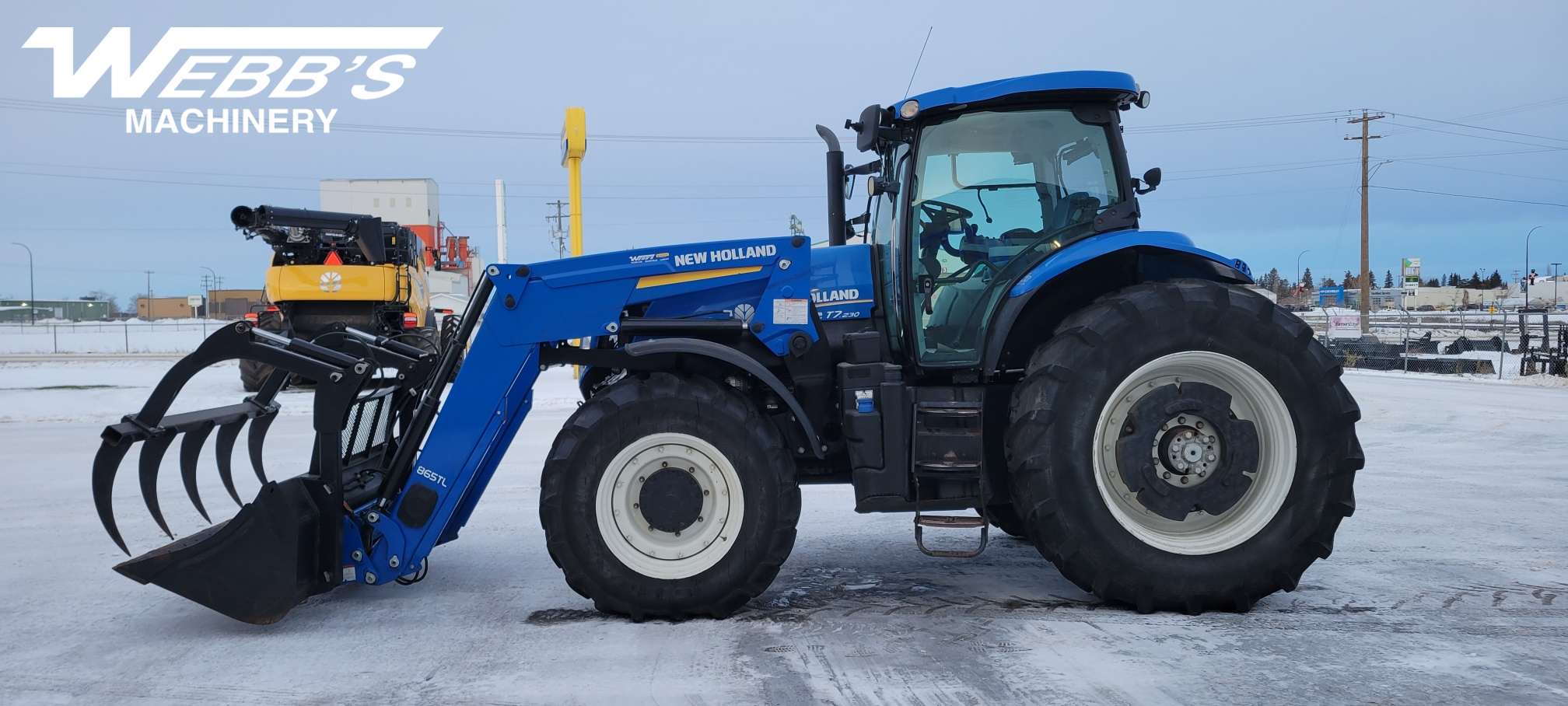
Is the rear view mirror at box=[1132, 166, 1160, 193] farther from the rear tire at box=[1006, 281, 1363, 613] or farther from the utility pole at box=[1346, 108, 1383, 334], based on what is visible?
the utility pole at box=[1346, 108, 1383, 334]

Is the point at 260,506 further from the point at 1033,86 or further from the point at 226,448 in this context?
the point at 1033,86

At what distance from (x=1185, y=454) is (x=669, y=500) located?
2126 mm

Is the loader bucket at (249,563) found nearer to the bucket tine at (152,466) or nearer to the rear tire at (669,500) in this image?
the bucket tine at (152,466)

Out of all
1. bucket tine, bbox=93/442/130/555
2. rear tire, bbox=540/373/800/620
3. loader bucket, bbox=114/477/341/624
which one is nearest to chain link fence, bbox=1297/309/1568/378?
rear tire, bbox=540/373/800/620

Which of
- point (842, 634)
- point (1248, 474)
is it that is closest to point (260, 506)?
point (842, 634)

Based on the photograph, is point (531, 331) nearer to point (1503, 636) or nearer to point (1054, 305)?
point (1054, 305)

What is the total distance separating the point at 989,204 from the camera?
14.6ft

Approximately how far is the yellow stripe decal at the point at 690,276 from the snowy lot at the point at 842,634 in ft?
4.63

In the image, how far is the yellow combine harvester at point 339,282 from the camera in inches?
530

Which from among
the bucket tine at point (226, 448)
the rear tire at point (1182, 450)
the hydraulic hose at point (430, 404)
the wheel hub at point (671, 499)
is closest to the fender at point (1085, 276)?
the rear tire at point (1182, 450)

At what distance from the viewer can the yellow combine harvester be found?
530 inches

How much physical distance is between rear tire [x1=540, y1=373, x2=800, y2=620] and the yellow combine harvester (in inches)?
404

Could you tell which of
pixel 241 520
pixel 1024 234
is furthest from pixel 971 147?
pixel 241 520

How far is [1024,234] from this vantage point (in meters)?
4.47
